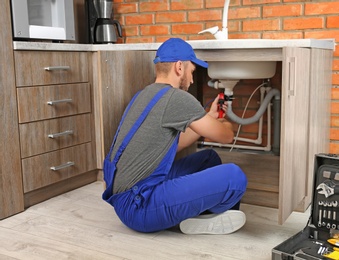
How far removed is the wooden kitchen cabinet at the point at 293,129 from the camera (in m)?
1.68

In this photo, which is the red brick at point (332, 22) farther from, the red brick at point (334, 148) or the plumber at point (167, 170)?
the plumber at point (167, 170)

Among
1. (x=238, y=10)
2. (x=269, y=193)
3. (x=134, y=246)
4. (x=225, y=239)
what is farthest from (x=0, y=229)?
(x=238, y=10)

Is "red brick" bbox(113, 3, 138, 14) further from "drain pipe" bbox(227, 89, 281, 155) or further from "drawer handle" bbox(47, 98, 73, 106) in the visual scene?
"drain pipe" bbox(227, 89, 281, 155)

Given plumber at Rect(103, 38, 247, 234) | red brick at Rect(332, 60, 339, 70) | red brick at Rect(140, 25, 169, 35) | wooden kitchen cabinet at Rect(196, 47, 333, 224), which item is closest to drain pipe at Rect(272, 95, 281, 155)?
wooden kitchen cabinet at Rect(196, 47, 333, 224)

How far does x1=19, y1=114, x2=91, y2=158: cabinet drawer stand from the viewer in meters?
2.22

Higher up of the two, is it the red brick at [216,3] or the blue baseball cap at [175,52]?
the red brick at [216,3]

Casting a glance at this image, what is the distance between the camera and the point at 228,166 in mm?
1817

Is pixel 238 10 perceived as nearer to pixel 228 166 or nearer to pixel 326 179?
pixel 228 166

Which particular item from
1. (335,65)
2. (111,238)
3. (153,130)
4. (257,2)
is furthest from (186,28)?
(111,238)

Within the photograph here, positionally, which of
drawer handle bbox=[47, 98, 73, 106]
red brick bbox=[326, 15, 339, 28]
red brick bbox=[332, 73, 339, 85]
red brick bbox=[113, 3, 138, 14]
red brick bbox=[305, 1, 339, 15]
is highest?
red brick bbox=[113, 3, 138, 14]

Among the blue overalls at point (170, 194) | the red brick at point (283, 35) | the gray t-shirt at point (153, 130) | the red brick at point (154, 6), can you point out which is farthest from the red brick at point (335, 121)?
the red brick at point (154, 6)

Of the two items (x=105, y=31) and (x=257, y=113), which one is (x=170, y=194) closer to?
(x=257, y=113)

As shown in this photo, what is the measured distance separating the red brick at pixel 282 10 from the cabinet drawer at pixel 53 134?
1181 millimetres

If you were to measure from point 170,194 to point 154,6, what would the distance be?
153cm
